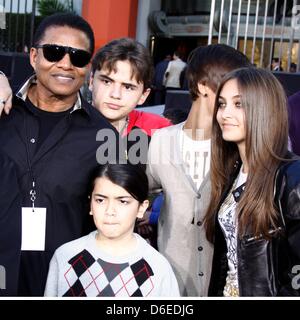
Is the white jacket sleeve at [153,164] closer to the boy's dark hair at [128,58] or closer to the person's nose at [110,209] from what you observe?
the boy's dark hair at [128,58]

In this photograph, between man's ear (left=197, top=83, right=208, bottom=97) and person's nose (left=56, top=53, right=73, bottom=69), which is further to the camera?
man's ear (left=197, top=83, right=208, bottom=97)

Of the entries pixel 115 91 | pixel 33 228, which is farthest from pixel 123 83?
pixel 33 228

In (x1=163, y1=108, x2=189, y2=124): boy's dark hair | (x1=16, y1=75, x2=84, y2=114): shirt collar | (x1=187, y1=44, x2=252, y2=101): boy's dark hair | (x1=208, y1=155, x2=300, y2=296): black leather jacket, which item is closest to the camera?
(x1=208, y1=155, x2=300, y2=296): black leather jacket

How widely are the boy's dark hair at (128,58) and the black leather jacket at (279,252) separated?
54 cm

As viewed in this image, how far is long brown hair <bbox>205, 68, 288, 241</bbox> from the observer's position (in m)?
1.13

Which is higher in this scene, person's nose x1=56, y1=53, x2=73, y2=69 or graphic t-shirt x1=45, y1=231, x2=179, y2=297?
person's nose x1=56, y1=53, x2=73, y2=69

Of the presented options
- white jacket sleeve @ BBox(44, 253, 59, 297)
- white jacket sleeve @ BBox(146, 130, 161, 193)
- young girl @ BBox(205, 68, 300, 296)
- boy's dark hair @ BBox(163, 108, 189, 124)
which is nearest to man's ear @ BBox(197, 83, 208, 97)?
white jacket sleeve @ BBox(146, 130, 161, 193)

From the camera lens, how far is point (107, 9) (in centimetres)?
683

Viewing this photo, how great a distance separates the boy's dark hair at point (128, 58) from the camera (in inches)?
60.7

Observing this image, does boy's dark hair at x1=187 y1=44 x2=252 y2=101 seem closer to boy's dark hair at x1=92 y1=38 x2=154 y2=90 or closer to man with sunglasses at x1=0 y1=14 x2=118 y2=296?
boy's dark hair at x1=92 y1=38 x2=154 y2=90

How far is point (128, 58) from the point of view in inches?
60.8

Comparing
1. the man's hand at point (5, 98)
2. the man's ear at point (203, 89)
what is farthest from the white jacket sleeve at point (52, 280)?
the man's ear at point (203, 89)
